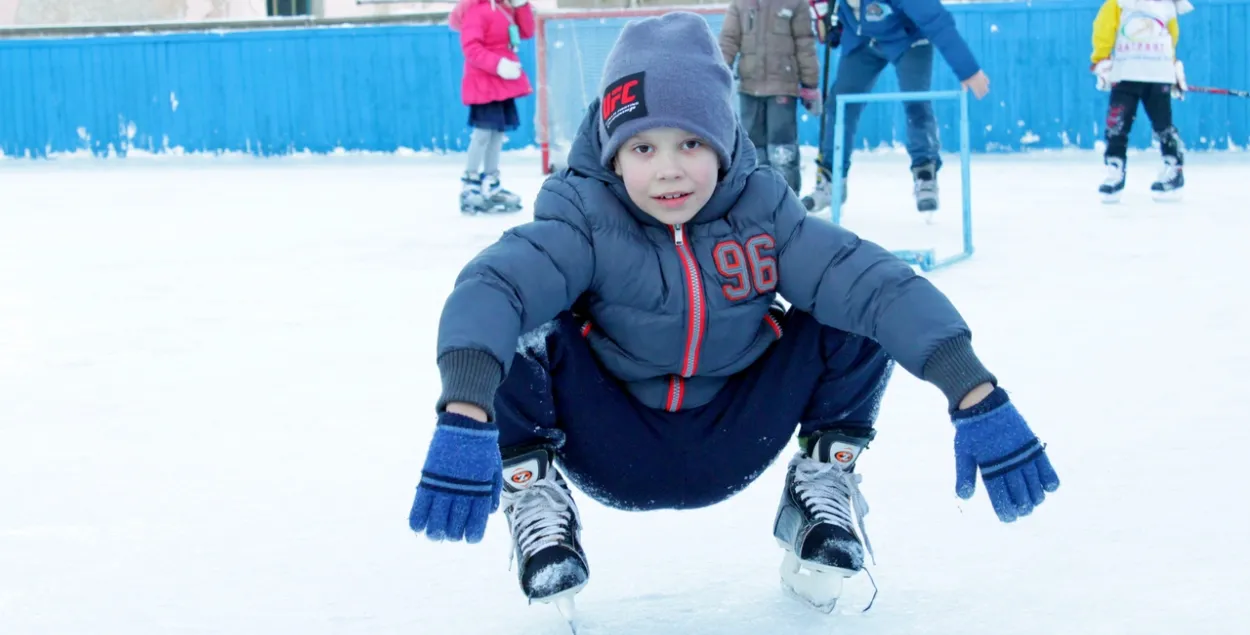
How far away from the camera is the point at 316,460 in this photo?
212 centimetres

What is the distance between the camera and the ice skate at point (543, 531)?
1.38 metres

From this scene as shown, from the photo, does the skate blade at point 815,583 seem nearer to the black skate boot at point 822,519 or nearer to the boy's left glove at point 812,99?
the black skate boot at point 822,519

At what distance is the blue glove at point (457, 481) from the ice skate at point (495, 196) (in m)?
4.89

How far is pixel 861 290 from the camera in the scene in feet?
4.36

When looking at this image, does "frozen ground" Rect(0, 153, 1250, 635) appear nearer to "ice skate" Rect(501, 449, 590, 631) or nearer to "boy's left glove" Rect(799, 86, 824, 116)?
"ice skate" Rect(501, 449, 590, 631)

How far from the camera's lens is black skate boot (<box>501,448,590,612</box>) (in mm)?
1375

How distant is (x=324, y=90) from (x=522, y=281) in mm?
8549

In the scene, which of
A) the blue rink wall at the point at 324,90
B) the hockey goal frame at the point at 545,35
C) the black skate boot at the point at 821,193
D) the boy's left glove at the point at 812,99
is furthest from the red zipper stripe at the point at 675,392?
the blue rink wall at the point at 324,90

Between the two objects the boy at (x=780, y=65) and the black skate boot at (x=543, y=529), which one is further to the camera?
the boy at (x=780, y=65)

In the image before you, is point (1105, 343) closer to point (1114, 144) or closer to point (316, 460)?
point (316, 460)

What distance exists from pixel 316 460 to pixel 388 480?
0.17 m

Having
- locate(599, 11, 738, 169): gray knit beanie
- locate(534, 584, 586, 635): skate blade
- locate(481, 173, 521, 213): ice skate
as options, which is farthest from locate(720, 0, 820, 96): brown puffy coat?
locate(534, 584, 586, 635): skate blade

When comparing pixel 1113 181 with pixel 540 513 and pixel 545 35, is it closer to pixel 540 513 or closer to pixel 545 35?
pixel 545 35

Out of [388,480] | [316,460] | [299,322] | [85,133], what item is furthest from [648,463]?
[85,133]
